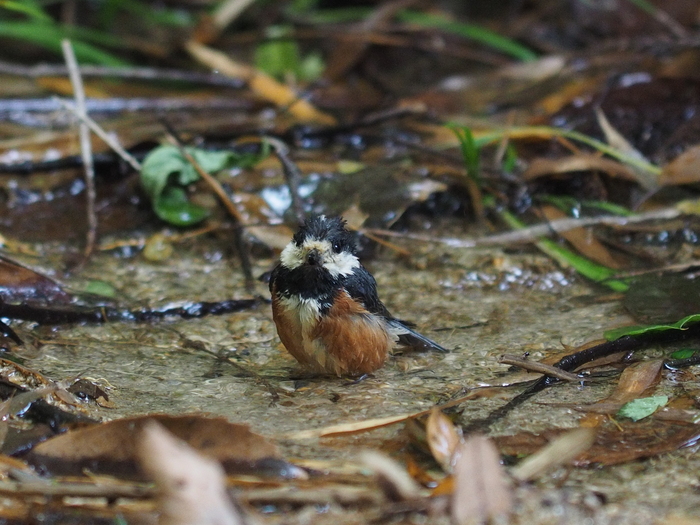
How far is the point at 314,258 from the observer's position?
3.14m

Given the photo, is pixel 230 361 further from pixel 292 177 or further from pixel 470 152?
pixel 470 152

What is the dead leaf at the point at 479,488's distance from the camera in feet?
6.10

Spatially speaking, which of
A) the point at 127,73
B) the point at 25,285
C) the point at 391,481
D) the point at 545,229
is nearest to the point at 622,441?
the point at 391,481

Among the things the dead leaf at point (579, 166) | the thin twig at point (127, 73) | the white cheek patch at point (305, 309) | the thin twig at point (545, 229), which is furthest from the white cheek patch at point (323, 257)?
the thin twig at point (127, 73)

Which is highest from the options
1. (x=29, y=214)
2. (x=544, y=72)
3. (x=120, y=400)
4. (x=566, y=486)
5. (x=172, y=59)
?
(x=172, y=59)

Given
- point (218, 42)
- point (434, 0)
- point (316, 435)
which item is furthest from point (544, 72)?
point (316, 435)

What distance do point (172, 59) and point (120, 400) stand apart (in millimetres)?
4653

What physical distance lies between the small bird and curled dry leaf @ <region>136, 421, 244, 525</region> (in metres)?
1.31

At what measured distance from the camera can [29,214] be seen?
4426mm

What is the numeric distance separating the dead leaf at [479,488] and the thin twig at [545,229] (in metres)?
2.27

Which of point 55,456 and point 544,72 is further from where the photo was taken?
point 544,72

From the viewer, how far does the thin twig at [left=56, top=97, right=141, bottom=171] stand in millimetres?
4281

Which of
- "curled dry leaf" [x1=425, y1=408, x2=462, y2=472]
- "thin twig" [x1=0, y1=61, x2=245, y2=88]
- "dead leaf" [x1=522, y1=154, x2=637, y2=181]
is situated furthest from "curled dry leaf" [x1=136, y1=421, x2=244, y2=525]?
"thin twig" [x1=0, y1=61, x2=245, y2=88]

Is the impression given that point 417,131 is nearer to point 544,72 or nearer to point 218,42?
point 544,72
